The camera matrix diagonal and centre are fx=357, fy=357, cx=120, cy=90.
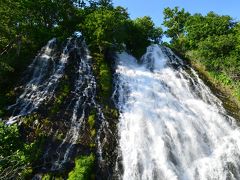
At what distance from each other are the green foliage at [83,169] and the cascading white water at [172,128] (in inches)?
66.7

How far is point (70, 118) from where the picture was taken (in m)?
21.1

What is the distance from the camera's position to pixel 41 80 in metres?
24.6

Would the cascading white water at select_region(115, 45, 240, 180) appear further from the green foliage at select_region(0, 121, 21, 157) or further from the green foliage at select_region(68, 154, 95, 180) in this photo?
the green foliage at select_region(0, 121, 21, 157)

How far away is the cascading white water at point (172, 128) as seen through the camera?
18.9 metres

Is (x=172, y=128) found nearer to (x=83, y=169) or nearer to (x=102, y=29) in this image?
(x=83, y=169)

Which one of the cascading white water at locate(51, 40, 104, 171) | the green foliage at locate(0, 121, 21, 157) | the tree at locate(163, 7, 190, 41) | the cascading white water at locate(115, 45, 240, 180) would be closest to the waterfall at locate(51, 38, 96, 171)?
the cascading white water at locate(51, 40, 104, 171)

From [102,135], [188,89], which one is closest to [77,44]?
[188,89]

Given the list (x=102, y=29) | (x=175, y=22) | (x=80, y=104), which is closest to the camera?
(x=80, y=104)

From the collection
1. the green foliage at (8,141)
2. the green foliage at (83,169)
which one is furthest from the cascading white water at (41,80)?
the green foliage at (83,169)

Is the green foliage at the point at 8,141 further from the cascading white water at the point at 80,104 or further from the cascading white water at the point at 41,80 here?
the cascading white water at the point at 41,80

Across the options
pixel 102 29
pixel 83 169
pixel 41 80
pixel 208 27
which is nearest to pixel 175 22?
pixel 208 27

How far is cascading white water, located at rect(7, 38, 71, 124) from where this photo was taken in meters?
21.7

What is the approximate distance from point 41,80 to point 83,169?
905cm

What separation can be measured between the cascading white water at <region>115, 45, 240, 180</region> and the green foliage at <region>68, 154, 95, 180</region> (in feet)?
5.56
